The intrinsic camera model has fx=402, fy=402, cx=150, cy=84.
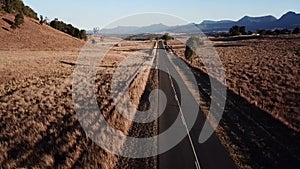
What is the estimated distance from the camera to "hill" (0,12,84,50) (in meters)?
83.6

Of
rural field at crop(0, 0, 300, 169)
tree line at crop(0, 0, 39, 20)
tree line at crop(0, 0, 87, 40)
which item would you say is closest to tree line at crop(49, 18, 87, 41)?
tree line at crop(0, 0, 87, 40)

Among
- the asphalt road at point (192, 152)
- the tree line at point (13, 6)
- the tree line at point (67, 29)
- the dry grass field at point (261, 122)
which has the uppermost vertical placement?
the tree line at point (13, 6)

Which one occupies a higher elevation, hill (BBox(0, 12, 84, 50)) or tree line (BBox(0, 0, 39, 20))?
tree line (BBox(0, 0, 39, 20))

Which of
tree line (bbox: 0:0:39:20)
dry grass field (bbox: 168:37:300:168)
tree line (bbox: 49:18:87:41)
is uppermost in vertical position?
tree line (bbox: 0:0:39:20)

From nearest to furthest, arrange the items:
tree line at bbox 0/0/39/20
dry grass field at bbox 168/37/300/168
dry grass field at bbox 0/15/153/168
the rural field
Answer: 1. dry grass field at bbox 0/15/153/168
2. the rural field
3. dry grass field at bbox 168/37/300/168
4. tree line at bbox 0/0/39/20

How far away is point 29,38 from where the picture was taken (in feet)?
299

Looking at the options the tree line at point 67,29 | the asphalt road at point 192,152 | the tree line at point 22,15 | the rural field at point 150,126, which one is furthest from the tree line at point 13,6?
the asphalt road at point 192,152

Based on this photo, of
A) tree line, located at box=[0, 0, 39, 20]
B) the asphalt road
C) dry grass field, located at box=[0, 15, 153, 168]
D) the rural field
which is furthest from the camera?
tree line, located at box=[0, 0, 39, 20]

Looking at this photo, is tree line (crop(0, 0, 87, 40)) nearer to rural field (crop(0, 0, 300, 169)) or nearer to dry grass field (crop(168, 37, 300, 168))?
rural field (crop(0, 0, 300, 169))

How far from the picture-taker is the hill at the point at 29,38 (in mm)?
83562

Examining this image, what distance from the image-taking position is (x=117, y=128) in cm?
1711

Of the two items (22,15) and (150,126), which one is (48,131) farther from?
(22,15)

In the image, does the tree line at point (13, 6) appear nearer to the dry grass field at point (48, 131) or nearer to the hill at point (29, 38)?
the hill at point (29, 38)

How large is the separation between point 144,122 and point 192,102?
7.44m
